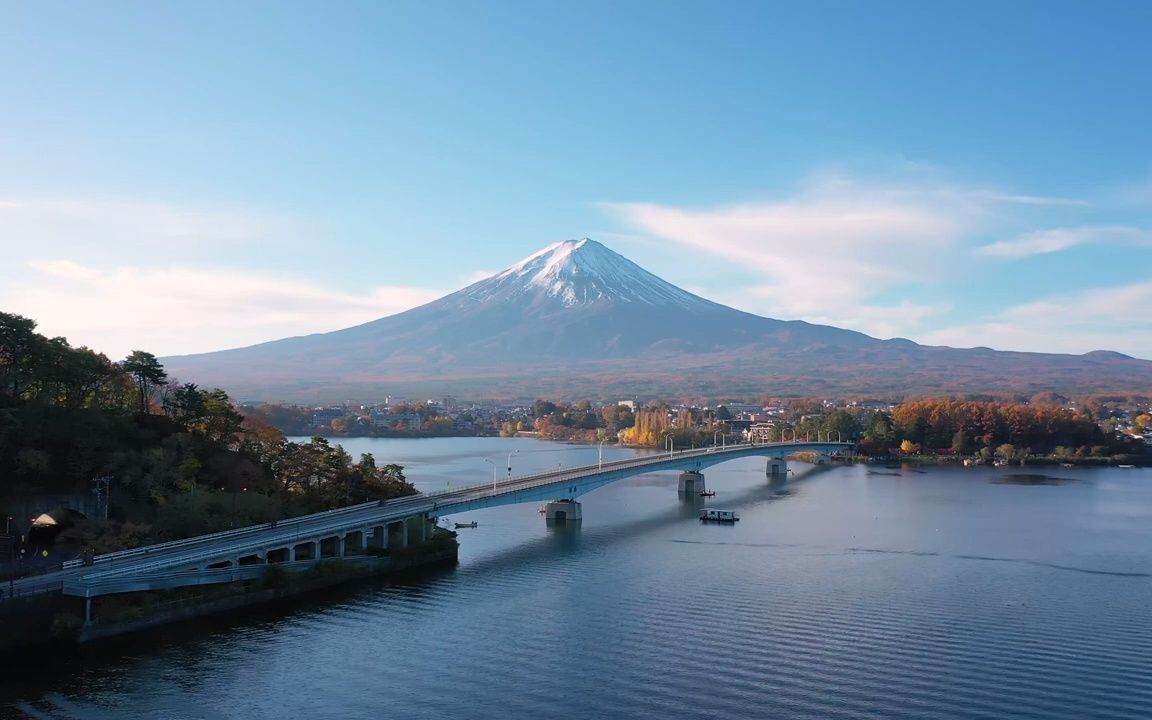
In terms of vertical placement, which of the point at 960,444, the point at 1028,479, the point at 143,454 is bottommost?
the point at 1028,479

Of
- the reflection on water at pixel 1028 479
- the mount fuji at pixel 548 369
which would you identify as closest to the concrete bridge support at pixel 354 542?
the reflection on water at pixel 1028 479

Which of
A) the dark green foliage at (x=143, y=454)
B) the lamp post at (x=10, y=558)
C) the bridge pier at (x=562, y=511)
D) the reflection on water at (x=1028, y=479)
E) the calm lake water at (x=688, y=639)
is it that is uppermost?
the dark green foliage at (x=143, y=454)

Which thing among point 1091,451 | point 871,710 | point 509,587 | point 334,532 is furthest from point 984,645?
point 1091,451

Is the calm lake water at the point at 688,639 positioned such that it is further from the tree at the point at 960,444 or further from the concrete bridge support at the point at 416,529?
the tree at the point at 960,444

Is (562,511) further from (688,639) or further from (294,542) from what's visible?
(688,639)

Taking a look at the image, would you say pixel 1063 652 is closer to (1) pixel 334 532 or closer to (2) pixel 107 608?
(1) pixel 334 532

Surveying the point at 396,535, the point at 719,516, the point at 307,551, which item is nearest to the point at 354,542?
the point at 396,535

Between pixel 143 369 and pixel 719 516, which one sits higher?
pixel 143 369
